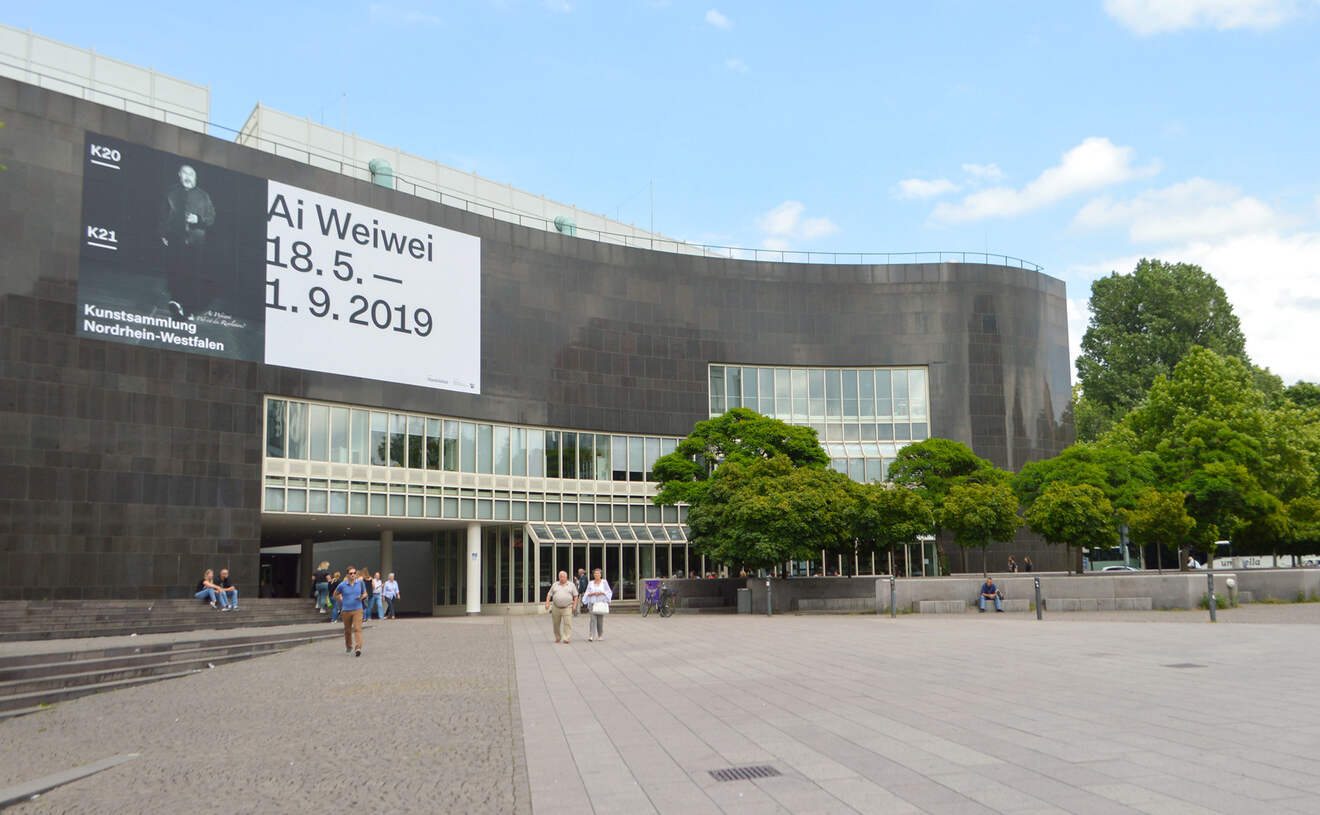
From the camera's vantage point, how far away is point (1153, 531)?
41781 mm

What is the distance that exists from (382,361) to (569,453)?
10.9 metres

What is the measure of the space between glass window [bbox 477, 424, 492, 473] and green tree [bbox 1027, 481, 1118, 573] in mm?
23808

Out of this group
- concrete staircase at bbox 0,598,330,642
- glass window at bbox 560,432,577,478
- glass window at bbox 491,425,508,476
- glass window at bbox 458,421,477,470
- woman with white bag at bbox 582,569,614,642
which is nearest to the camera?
woman with white bag at bbox 582,569,614,642

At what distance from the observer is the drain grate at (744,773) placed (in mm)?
7879

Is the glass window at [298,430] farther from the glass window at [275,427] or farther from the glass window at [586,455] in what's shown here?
the glass window at [586,455]

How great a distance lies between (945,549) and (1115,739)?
47100 millimetres

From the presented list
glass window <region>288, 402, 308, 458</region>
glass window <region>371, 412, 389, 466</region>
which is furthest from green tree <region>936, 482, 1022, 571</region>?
glass window <region>288, 402, 308, 458</region>

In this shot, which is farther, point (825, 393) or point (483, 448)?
point (825, 393)

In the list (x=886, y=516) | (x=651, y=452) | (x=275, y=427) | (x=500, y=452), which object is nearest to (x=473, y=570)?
(x=500, y=452)

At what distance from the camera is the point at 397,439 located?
42.1 m

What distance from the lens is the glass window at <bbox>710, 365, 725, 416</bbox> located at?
53.2m

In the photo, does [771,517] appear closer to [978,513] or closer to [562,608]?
[978,513]

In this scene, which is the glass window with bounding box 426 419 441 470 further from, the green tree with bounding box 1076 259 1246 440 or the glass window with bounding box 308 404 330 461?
the green tree with bounding box 1076 259 1246 440

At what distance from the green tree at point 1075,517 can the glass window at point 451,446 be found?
24.9 meters
